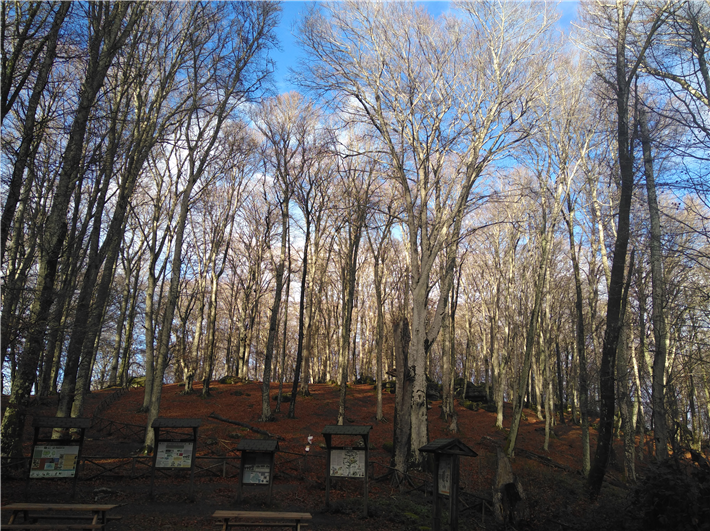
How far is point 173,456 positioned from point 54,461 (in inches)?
88.9

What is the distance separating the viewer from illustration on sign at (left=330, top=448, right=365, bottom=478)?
976cm

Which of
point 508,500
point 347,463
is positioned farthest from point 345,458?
point 508,500

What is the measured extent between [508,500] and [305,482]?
5367 mm

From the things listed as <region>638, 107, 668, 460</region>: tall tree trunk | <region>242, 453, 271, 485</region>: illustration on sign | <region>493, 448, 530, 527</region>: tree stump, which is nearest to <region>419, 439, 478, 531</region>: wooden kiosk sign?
<region>493, 448, 530, 527</region>: tree stump

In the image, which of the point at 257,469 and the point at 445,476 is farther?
the point at 257,469

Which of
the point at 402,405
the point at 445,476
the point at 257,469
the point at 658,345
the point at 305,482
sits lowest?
the point at 305,482

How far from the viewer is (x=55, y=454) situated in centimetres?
896

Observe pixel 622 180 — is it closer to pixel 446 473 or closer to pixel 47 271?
pixel 446 473

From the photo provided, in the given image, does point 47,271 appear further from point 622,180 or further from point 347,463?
point 622,180

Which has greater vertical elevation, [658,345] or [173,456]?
[658,345]

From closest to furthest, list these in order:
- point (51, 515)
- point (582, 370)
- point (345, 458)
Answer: point (51, 515)
point (345, 458)
point (582, 370)

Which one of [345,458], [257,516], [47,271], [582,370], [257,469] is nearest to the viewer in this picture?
[257,516]

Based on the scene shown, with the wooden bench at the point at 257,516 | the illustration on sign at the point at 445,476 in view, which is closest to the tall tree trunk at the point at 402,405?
the illustration on sign at the point at 445,476

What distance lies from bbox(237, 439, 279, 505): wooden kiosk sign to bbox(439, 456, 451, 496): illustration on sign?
3583 mm
